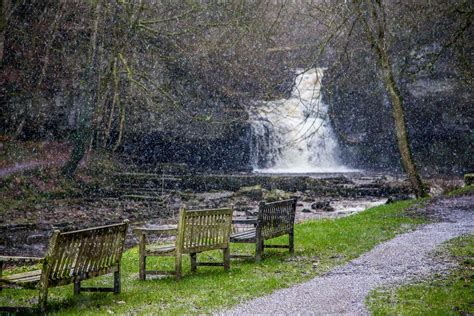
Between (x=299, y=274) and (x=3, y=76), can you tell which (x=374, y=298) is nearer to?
(x=299, y=274)

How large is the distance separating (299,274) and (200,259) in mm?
2448

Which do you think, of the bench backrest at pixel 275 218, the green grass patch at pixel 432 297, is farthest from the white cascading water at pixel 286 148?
the green grass patch at pixel 432 297

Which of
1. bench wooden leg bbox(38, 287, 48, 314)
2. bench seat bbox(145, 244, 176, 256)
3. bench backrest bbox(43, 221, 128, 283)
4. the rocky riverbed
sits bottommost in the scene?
the rocky riverbed

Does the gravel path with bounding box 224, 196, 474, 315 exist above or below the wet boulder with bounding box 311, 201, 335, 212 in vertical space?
above

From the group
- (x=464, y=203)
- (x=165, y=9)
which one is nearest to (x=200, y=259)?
(x=464, y=203)

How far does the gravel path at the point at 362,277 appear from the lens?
6.99 meters

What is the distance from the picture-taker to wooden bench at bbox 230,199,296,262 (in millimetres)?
10352

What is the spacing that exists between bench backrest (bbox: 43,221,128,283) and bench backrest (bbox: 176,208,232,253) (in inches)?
39.7

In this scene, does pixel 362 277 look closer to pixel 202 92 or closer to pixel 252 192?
pixel 252 192

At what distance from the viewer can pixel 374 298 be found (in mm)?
7402

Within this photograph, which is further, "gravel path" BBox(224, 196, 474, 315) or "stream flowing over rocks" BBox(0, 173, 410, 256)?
"stream flowing over rocks" BBox(0, 173, 410, 256)

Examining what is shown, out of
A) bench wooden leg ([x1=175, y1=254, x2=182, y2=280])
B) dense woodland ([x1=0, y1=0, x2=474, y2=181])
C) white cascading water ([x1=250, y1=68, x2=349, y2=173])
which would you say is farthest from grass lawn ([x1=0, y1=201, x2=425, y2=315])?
white cascading water ([x1=250, y1=68, x2=349, y2=173])

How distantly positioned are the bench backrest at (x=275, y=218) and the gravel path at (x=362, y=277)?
4.99 ft

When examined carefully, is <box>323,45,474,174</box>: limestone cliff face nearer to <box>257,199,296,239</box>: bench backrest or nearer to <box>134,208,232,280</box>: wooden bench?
<box>257,199,296,239</box>: bench backrest
